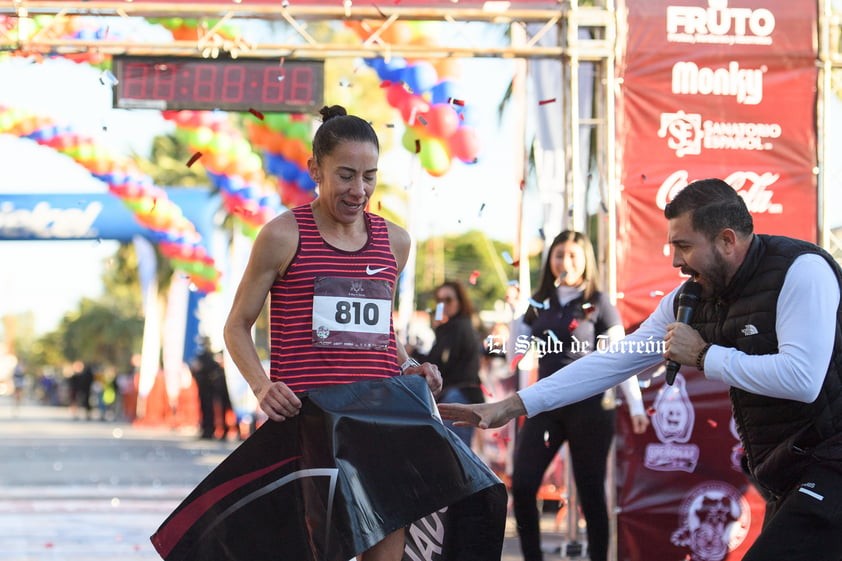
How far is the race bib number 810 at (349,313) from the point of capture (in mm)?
4047

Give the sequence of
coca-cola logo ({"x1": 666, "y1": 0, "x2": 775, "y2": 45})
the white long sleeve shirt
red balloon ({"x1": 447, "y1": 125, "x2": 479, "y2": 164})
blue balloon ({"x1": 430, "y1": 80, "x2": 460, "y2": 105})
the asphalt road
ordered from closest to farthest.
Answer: the white long sleeve shirt
coca-cola logo ({"x1": 666, "y1": 0, "x2": 775, "y2": 45})
the asphalt road
blue balloon ({"x1": 430, "y1": 80, "x2": 460, "y2": 105})
red balloon ({"x1": 447, "y1": 125, "x2": 479, "y2": 164})

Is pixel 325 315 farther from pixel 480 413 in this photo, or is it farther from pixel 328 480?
pixel 480 413

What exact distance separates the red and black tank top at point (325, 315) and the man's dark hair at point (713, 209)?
43.4 inches

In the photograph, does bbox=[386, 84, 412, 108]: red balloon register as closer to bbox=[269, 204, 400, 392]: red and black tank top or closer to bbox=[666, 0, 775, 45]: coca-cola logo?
bbox=[666, 0, 775, 45]: coca-cola logo

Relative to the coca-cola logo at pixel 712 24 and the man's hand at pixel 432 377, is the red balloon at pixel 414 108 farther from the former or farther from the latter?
the man's hand at pixel 432 377

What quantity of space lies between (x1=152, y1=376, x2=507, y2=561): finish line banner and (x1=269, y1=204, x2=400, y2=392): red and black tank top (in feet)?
0.41

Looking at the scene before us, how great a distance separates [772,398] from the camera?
380 cm

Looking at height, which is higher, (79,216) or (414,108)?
(414,108)

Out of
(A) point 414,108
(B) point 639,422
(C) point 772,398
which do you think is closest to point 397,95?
(A) point 414,108

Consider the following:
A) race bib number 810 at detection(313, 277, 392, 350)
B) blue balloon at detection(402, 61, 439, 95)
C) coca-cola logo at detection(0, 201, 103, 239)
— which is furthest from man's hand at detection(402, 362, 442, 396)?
coca-cola logo at detection(0, 201, 103, 239)

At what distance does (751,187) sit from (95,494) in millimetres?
7570

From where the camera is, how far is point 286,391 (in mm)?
3887

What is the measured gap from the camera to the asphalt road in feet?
26.3

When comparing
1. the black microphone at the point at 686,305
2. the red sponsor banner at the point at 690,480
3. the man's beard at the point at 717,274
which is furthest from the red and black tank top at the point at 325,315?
the red sponsor banner at the point at 690,480
